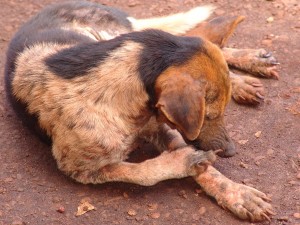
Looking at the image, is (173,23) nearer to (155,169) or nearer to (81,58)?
(81,58)

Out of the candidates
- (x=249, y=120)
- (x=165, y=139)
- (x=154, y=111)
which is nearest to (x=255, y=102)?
(x=249, y=120)

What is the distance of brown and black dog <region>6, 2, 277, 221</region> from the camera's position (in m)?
4.12

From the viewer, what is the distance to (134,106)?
14.2 ft

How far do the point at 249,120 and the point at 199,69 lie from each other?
135 cm

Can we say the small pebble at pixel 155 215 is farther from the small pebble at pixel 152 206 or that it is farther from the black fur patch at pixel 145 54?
the black fur patch at pixel 145 54

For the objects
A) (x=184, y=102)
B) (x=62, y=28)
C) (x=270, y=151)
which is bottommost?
(x=270, y=151)

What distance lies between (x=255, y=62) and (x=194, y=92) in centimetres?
192

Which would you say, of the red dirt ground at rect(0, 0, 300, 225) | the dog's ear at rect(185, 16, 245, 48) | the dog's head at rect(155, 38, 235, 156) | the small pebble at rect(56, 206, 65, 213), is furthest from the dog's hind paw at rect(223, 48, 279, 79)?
the small pebble at rect(56, 206, 65, 213)

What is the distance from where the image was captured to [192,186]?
4609 millimetres

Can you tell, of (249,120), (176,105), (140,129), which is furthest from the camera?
(249,120)

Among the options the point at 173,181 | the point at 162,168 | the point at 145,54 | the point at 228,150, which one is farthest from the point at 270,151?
the point at 145,54

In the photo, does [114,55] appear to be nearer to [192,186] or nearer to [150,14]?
[192,186]

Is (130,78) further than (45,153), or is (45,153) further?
(45,153)

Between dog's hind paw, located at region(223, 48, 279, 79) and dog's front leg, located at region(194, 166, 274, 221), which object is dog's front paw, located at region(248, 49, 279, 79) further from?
dog's front leg, located at region(194, 166, 274, 221)
